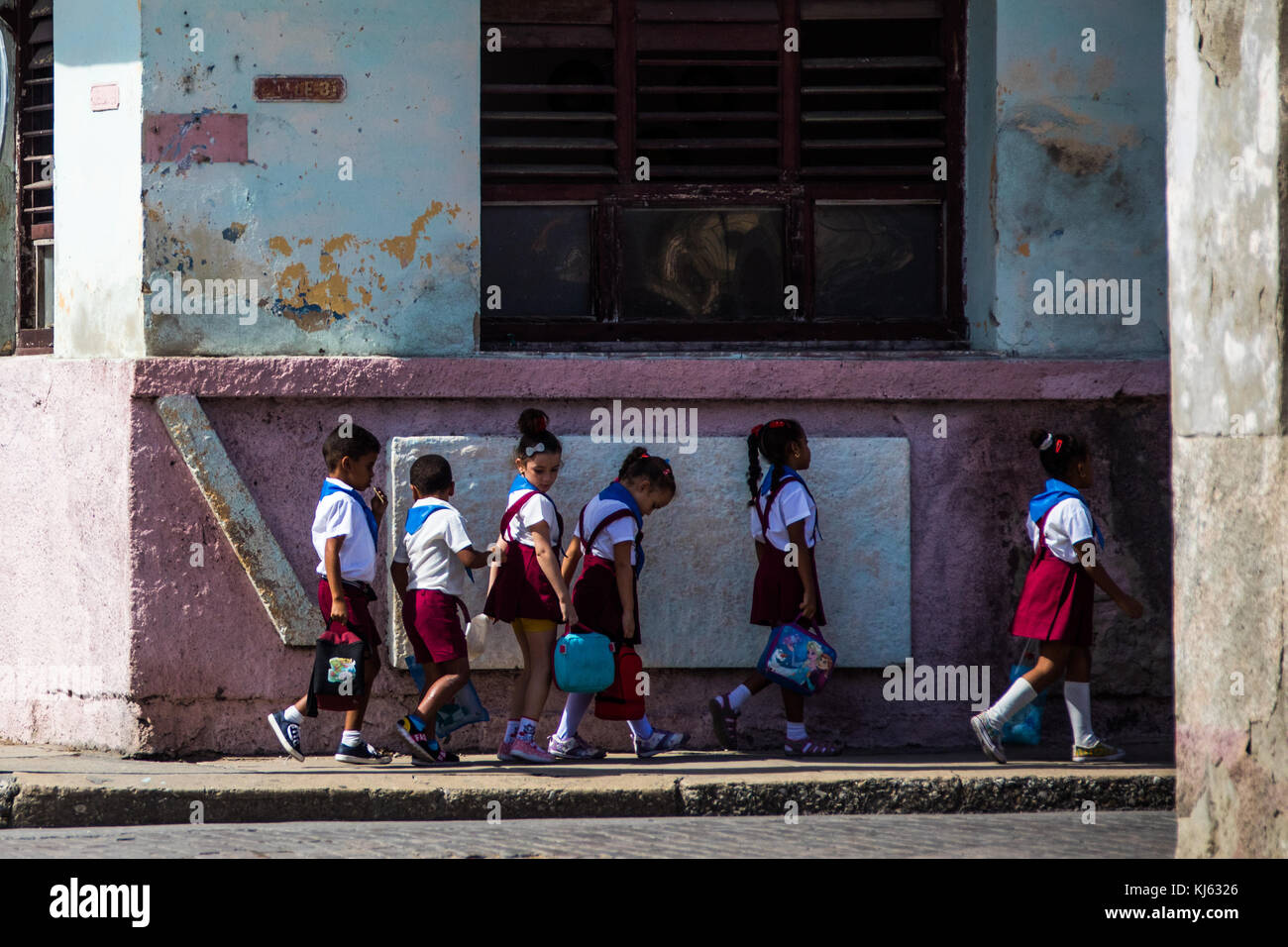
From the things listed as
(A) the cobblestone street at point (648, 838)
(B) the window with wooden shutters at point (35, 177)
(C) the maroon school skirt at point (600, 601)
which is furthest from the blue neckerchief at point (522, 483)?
(B) the window with wooden shutters at point (35, 177)

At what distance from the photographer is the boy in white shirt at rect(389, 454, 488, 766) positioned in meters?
7.72

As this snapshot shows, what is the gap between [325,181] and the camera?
8469mm

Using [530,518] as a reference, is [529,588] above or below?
below

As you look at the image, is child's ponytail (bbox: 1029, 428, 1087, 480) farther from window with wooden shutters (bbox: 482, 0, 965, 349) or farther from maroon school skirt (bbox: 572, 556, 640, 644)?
maroon school skirt (bbox: 572, 556, 640, 644)

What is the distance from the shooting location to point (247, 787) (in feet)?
23.6

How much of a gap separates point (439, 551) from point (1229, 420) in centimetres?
380

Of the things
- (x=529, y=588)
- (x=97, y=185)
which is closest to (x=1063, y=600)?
(x=529, y=588)

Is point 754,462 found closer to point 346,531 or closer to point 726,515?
point 726,515

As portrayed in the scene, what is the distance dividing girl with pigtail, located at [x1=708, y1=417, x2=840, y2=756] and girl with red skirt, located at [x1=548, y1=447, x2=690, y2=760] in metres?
0.47

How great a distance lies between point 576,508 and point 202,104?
2714 millimetres

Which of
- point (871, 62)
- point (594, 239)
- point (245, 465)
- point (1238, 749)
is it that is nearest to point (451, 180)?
point (594, 239)

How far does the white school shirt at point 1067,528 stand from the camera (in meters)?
7.64

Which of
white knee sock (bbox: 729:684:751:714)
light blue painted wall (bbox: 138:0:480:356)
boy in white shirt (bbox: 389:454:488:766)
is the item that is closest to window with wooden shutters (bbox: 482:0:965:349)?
light blue painted wall (bbox: 138:0:480:356)

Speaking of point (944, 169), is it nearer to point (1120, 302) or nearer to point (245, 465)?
point (1120, 302)
